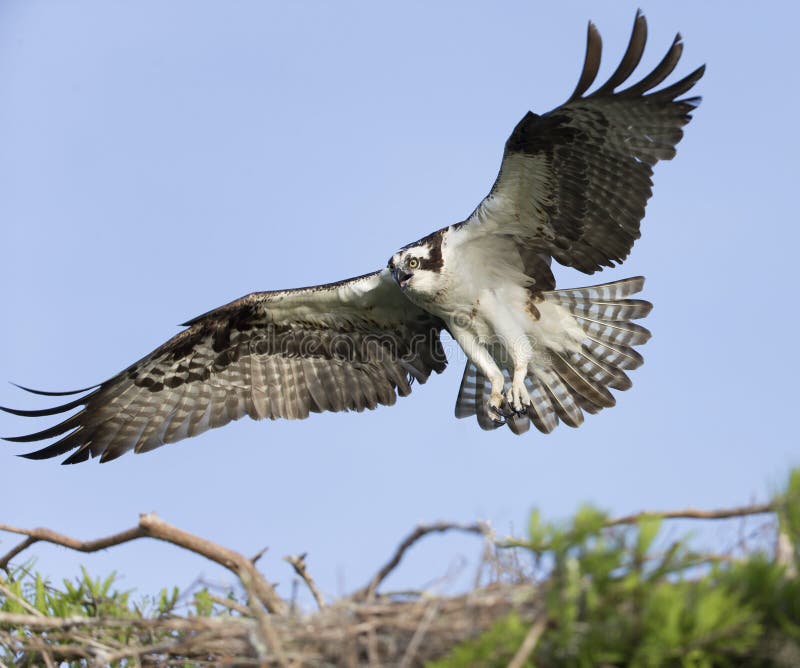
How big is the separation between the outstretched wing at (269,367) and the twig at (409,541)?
14.1 feet

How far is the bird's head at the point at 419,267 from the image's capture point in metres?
7.66

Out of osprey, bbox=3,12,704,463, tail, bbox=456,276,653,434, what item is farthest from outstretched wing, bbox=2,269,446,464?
tail, bbox=456,276,653,434

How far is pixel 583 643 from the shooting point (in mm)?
3457

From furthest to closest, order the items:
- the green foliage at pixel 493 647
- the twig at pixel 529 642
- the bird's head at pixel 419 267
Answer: the bird's head at pixel 419 267
the green foliage at pixel 493 647
the twig at pixel 529 642

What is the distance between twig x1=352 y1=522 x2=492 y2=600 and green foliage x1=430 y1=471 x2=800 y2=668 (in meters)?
0.28

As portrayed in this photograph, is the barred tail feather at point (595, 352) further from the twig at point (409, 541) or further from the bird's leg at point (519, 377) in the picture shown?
the twig at point (409, 541)

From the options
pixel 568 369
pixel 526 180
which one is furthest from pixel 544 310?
pixel 526 180

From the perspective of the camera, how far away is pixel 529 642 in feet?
10.7

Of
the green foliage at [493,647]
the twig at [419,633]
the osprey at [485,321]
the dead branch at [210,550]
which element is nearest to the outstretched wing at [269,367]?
the osprey at [485,321]

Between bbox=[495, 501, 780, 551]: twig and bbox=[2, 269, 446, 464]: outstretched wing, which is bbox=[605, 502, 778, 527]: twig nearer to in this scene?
bbox=[495, 501, 780, 551]: twig

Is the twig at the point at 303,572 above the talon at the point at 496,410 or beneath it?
beneath

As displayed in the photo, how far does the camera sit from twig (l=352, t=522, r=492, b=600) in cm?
366

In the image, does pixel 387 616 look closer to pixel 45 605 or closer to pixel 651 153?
pixel 45 605

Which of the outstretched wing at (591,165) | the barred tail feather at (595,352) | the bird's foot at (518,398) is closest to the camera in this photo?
the outstretched wing at (591,165)
